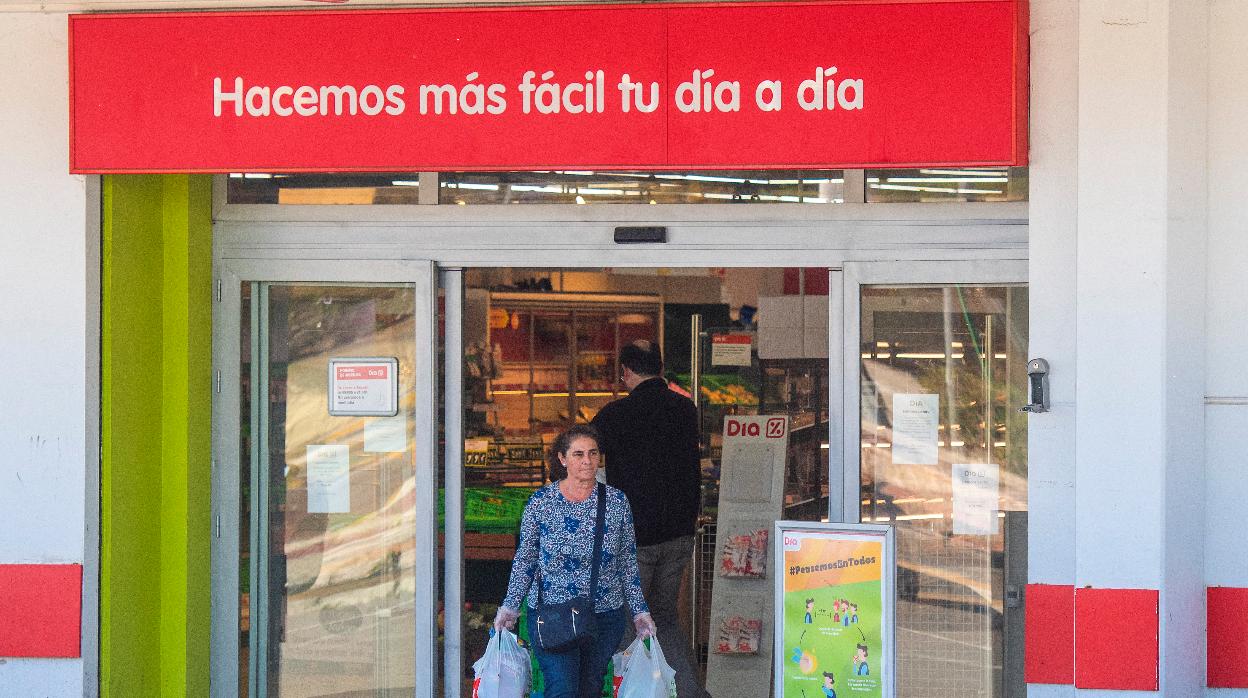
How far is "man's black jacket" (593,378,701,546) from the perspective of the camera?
21.1 feet

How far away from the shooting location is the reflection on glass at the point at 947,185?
550 centimetres

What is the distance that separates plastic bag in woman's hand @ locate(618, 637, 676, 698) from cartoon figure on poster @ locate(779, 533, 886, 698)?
1.54ft

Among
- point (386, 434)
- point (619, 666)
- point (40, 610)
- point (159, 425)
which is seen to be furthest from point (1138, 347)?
point (40, 610)

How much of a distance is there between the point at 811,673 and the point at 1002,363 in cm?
156

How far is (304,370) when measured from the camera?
238 inches

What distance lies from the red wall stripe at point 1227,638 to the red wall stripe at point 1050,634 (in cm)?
50

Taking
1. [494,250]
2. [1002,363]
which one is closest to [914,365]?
[1002,363]

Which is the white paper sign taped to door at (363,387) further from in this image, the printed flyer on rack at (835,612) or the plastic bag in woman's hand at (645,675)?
the printed flyer on rack at (835,612)

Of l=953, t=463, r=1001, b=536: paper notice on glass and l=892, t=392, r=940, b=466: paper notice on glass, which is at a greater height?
l=892, t=392, r=940, b=466: paper notice on glass

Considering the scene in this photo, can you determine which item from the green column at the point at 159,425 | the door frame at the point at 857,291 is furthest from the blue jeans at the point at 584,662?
the green column at the point at 159,425

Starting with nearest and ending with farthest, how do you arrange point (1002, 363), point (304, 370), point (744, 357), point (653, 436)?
point (1002, 363), point (304, 370), point (653, 436), point (744, 357)

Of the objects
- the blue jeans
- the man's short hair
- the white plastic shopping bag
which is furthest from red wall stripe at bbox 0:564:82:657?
the man's short hair

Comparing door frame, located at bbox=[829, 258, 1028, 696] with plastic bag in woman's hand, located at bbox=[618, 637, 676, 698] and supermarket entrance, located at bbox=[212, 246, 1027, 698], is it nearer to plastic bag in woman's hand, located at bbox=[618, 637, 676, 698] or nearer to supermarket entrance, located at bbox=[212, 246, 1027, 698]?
supermarket entrance, located at bbox=[212, 246, 1027, 698]

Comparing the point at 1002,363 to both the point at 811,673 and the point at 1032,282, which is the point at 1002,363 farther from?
the point at 811,673
